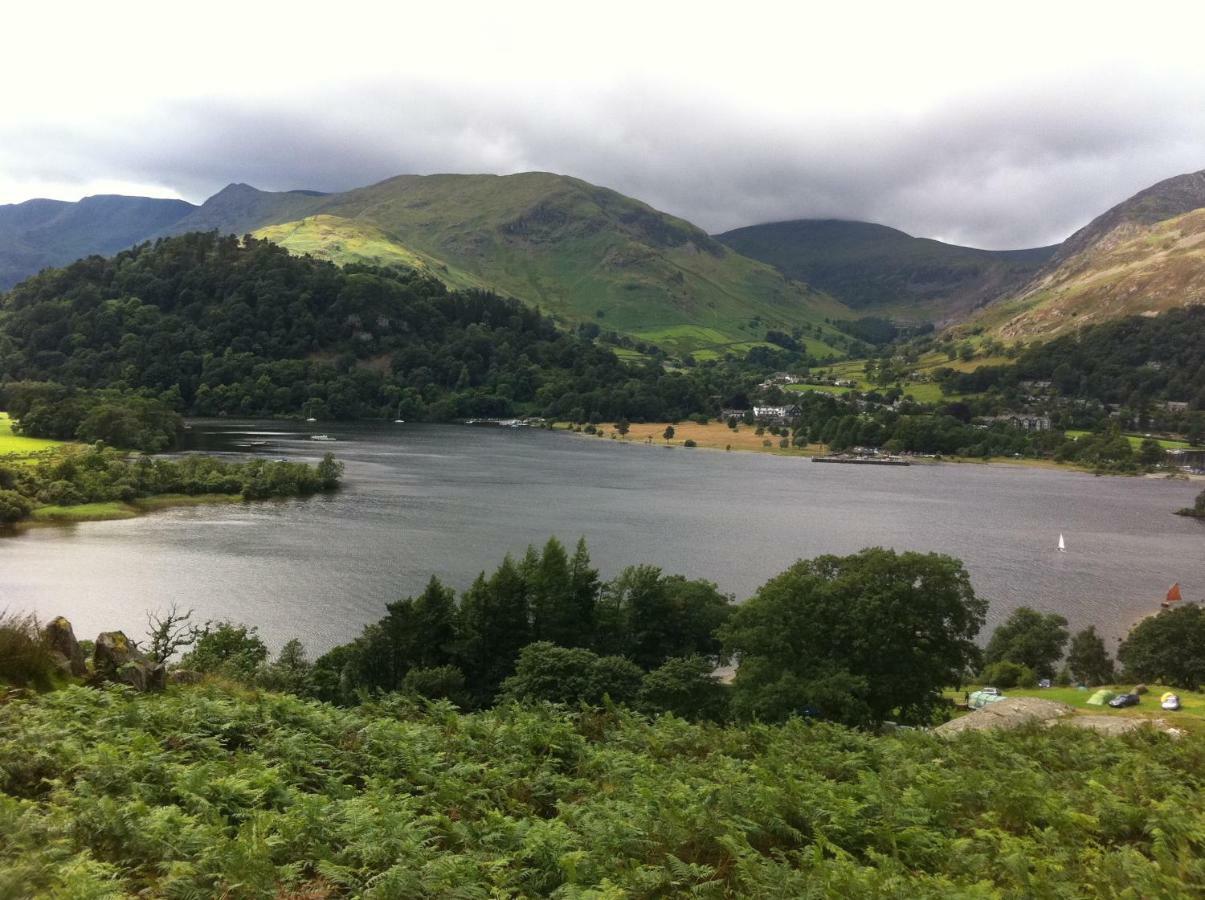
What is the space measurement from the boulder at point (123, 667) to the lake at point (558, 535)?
2892 cm

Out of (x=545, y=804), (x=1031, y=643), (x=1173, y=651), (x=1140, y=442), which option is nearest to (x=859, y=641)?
(x=545, y=804)

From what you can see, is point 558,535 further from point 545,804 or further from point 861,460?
point 861,460

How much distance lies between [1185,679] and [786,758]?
43685 mm

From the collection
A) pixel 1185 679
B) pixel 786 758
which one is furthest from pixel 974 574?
pixel 786 758

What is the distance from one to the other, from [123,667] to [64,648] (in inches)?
49.9

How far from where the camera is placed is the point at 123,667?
17250 mm

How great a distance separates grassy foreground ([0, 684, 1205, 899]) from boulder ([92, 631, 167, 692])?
157 centimetres

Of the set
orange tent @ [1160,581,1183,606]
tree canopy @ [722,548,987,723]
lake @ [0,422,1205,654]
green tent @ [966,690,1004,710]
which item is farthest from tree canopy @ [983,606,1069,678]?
tree canopy @ [722,548,987,723]

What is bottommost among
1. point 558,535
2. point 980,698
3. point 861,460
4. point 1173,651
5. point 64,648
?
point 980,698

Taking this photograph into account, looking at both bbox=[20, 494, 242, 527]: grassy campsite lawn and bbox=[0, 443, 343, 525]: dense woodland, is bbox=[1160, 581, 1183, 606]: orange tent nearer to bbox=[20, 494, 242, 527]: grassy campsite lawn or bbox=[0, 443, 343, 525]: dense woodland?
bbox=[0, 443, 343, 525]: dense woodland

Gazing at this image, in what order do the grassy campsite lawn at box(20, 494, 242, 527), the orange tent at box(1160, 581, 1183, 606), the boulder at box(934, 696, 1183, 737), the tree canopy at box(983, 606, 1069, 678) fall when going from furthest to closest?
1. the grassy campsite lawn at box(20, 494, 242, 527)
2. the orange tent at box(1160, 581, 1183, 606)
3. the tree canopy at box(983, 606, 1069, 678)
4. the boulder at box(934, 696, 1183, 737)

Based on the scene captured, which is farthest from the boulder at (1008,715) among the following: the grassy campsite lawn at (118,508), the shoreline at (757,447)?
the shoreline at (757,447)

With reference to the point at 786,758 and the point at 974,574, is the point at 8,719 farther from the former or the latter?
the point at 974,574

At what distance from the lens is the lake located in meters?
54.4
